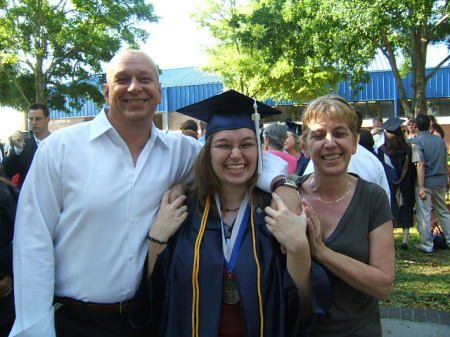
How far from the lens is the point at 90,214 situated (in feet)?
6.30

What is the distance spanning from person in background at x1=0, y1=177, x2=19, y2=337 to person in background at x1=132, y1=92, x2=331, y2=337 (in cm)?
71

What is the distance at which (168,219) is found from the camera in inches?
76.5

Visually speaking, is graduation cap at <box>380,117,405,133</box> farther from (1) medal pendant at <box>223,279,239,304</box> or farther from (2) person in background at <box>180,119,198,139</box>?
(1) medal pendant at <box>223,279,239,304</box>

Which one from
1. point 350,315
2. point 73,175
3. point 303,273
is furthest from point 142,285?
point 350,315

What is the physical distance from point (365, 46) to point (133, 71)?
982cm

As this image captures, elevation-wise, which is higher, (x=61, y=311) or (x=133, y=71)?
(x=133, y=71)

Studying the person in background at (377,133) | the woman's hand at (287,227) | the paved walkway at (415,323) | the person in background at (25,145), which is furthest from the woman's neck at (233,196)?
the person in background at (377,133)

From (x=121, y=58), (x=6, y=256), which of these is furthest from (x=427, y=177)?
(x=6, y=256)

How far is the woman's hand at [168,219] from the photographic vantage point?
6.34 ft

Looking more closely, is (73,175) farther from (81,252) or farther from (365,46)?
(365,46)

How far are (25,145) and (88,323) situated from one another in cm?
391

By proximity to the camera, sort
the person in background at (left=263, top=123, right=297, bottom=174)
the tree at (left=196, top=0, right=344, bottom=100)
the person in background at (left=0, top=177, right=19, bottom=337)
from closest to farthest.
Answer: the person in background at (left=0, top=177, right=19, bottom=337) < the person in background at (left=263, top=123, right=297, bottom=174) < the tree at (left=196, top=0, right=344, bottom=100)

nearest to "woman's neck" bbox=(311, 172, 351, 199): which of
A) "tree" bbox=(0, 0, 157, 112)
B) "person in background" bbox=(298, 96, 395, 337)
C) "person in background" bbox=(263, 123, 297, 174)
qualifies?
"person in background" bbox=(298, 96, 395, 337)

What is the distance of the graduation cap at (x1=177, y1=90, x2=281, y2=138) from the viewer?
210 centimetres
